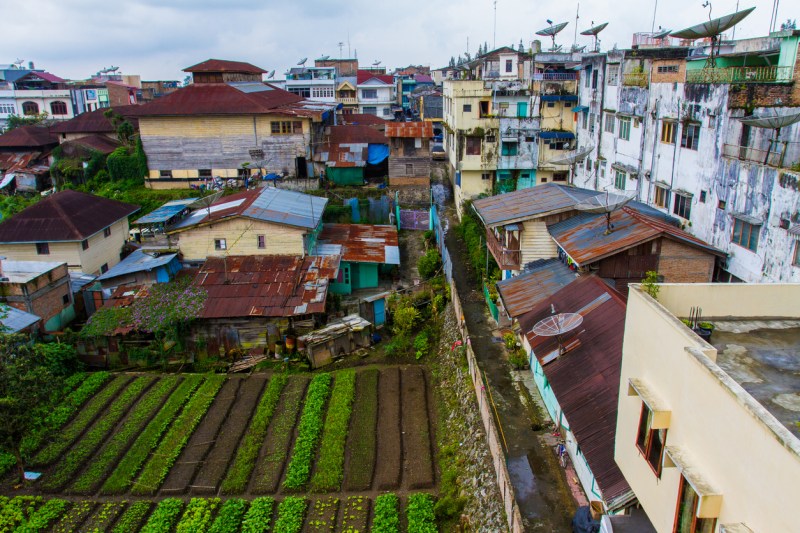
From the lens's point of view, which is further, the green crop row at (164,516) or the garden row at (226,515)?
the green crop row at (164,516)

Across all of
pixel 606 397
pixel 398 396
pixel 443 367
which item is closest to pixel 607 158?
pixel 443 367

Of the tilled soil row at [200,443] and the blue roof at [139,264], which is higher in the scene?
the blue roof at [139,264]

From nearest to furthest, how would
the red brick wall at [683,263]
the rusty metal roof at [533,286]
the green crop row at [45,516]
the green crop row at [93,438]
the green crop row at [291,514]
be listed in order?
the green crop row at [291,514] < the green crop row at [45,516] < the green crop row at [93,438] < the red brick wall at [683,263] < the rusty metal roof at [533,286]

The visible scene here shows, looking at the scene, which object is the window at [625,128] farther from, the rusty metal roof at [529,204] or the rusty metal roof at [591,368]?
the rusty metal roof at [591,368]

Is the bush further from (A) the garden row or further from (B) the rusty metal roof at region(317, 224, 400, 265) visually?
(A) the garden row

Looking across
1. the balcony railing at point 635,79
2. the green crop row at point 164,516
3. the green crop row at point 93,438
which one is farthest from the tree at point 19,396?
the balcony railing at point 635,79

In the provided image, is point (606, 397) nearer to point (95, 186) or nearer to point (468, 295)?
point (468, 295)

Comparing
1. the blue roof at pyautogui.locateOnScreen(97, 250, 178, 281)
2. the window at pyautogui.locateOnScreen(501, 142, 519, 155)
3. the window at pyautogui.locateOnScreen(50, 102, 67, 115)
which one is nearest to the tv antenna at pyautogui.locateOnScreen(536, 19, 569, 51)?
the window at pyautogui.locateOnScreen(501, 142, 519, 155)
